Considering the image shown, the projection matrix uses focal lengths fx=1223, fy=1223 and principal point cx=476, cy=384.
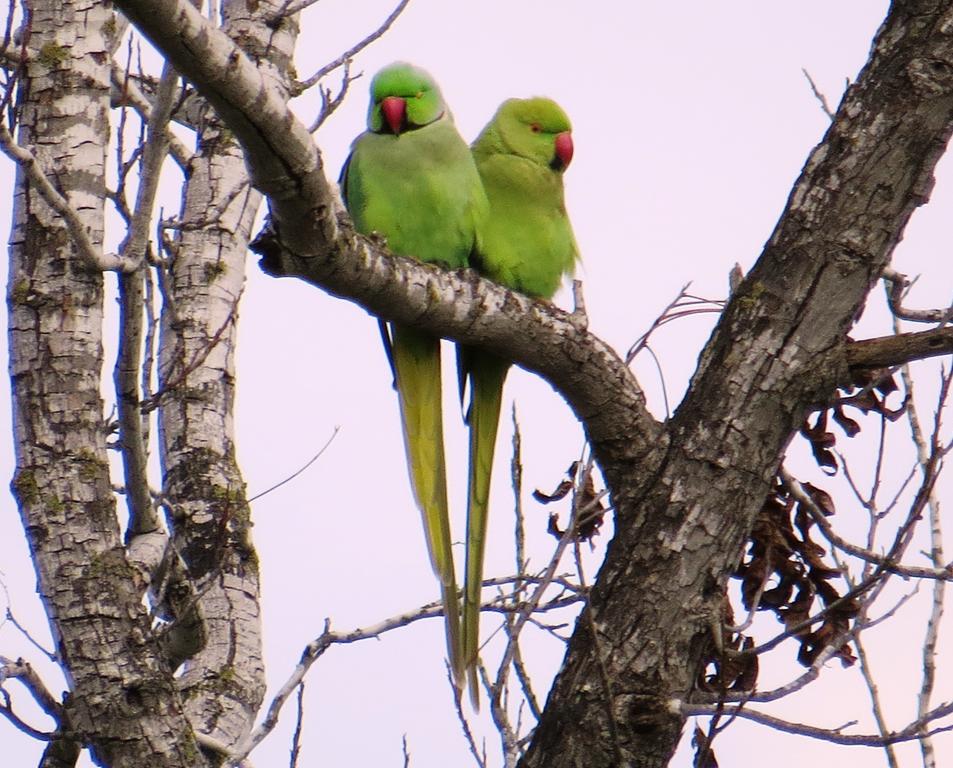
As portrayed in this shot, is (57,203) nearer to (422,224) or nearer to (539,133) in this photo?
(422,224)

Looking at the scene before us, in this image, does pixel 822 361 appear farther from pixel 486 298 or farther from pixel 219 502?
pixel 219 502

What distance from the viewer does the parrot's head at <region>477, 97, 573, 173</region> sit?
4359 mm

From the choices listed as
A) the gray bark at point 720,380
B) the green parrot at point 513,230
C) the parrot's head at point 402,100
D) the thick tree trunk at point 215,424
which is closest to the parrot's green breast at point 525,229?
the green parrot at point 513,230

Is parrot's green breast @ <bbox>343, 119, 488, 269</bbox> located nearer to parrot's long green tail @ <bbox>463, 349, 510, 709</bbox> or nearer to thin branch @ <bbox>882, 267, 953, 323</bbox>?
parrot's long green tail @ <bbox>463, 349, 510, 709</bbox>

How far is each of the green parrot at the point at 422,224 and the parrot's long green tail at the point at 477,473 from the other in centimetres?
10

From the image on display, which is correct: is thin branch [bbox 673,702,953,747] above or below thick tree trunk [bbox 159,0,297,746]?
below

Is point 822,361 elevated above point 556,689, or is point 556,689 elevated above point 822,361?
point 822,361

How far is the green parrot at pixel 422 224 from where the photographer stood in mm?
3916

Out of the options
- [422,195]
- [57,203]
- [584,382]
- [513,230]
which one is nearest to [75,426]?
[57,203]

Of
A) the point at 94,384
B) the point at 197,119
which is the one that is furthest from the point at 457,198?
the point at 94,384

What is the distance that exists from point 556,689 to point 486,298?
101 centimetres

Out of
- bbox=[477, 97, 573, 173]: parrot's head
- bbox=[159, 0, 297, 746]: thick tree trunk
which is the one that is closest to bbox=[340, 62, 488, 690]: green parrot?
bbox=[477, 97, 573, 173]: parrot's head

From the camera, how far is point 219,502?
3.62m

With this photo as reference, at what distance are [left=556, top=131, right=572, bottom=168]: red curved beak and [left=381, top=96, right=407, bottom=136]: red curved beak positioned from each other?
0.57 metres
